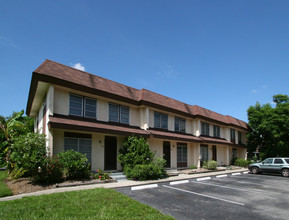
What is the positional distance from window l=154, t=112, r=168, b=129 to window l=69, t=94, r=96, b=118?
6410 mm

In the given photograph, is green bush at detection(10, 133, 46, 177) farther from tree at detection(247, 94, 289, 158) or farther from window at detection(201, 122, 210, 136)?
tree at detection(247, 94, 289, 158)

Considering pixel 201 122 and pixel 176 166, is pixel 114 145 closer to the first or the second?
pixel 176 166

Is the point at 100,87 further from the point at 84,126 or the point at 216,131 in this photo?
the point at 216,131

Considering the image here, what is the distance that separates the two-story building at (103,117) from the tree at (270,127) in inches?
397

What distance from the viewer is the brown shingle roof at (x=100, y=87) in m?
12.4

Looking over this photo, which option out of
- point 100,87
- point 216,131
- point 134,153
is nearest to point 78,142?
point 134,153

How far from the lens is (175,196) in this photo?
872cm

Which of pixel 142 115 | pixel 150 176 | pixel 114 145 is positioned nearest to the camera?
pixel 150 176

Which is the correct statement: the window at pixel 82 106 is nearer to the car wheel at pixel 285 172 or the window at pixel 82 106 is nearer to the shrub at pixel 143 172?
the shrub at pixel 143 172

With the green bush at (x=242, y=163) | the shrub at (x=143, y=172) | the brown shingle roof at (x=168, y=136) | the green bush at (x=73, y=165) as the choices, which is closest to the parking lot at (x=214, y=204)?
the shrub at (x=143, y=172)

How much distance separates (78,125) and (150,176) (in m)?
5.70

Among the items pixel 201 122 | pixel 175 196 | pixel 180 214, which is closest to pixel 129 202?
pixel 180 214

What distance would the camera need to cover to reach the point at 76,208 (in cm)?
622

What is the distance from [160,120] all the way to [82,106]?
25.9 ft
